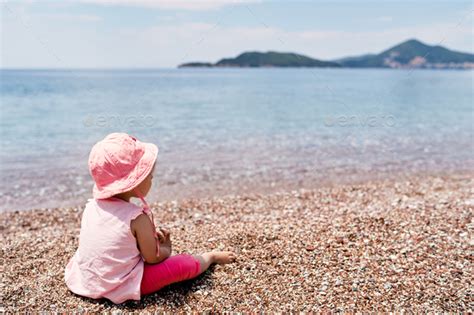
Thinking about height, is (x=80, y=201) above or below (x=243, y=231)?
below

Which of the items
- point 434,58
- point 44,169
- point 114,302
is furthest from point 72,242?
point 434,58

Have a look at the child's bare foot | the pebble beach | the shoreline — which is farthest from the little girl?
the shoreline

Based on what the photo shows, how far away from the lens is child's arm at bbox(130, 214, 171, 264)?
4.40 meters

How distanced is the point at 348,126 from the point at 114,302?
18.2 meters

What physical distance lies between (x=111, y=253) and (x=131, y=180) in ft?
2.35

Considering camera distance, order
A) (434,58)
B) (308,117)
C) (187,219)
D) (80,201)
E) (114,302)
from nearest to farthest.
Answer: (114,302)
(187,219)
(80,201)
(308,117)
(434,58)

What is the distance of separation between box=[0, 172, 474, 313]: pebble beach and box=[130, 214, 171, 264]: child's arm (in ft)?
Answer: 1.33

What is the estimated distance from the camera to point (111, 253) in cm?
441

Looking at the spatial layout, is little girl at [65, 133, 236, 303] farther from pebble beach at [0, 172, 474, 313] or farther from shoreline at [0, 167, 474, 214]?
shoreline at [0, 167, 474, 214]

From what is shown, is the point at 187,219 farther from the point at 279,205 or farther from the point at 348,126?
the point at 348,126

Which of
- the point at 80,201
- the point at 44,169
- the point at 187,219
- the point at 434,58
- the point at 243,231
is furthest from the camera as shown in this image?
the point at 434,58

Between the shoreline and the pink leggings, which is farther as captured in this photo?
the shoreline

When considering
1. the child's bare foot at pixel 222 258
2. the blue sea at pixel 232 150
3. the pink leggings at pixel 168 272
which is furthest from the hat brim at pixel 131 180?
the blue sea at pixel 232 150

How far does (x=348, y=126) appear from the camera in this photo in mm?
21391
